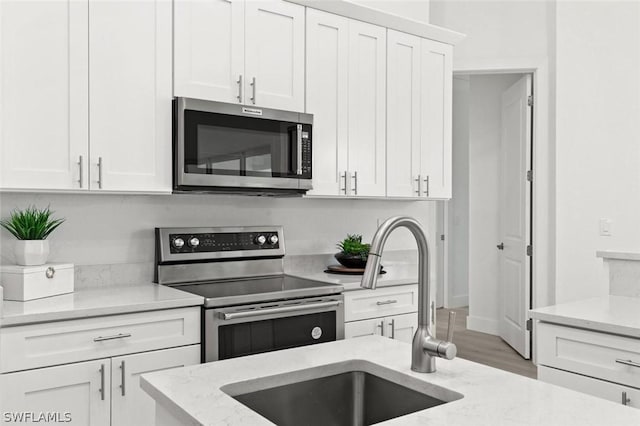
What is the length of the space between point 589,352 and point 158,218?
2.10 metres

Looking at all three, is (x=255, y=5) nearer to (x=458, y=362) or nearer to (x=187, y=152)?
(x=187, y=152)

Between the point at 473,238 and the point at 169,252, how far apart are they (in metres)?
3.62

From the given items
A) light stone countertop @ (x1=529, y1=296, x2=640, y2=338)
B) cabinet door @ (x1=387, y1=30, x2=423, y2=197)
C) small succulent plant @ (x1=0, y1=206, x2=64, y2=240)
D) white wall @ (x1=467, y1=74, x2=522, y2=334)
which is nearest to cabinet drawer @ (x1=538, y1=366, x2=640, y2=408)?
light stone countertop @ (x1=529, y1=296, x2=640, y2=338)

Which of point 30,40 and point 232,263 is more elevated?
point 30,40

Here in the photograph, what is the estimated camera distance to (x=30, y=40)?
2.25 metres

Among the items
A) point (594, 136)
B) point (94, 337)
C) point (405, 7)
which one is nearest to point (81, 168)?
point (94, 337)

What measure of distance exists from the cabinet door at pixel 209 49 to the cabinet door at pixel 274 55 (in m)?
0.05

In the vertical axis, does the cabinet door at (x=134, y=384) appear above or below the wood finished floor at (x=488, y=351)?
above

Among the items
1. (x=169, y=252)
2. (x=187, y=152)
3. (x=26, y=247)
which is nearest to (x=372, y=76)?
(x=187, y=152)

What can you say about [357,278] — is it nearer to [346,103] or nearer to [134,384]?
[346,103]

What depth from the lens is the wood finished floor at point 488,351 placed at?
4.32 meters

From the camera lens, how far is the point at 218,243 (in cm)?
302

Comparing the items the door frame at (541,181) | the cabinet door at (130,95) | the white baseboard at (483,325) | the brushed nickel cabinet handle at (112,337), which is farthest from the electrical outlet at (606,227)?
the brushed nickel cabinet handle at (112,337)

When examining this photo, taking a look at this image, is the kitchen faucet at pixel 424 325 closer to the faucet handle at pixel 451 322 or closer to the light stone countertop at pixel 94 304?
the faucet handle at pixel 451 322
